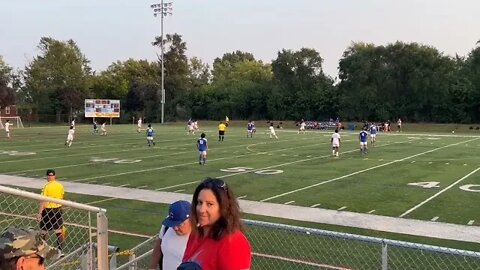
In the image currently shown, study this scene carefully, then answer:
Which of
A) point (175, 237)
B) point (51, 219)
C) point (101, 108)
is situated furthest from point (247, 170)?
point (101, 108)

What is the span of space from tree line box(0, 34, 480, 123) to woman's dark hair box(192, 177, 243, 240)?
6875 cm

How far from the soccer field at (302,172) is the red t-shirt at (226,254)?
7.95 meters

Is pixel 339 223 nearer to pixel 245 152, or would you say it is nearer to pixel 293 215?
pixel 293 215

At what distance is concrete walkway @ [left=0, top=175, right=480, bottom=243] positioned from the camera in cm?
1080

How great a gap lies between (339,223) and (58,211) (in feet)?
18.7

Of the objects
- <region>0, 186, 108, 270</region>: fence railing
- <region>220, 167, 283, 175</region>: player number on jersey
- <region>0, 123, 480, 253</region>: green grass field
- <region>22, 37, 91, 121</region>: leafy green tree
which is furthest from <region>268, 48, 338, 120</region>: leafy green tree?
<region>0, 186, 108, 270</region>: fence railing

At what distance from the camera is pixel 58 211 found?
8.69m

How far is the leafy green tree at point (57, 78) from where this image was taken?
89.0 metres

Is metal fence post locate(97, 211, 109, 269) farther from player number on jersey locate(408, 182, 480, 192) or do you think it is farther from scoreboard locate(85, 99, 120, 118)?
scoreboard locate(85, 99, 120, 118)

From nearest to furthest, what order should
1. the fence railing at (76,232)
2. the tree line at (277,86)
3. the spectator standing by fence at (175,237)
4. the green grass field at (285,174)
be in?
the fence railing at (76,232) < the spectator standing by fence at (175,237) < the green grass field at (285,174) < the tree line at (277,86)

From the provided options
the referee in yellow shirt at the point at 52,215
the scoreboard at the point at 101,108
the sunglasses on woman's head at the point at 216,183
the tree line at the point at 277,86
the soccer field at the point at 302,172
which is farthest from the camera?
the scoreboard at the point at 101,108

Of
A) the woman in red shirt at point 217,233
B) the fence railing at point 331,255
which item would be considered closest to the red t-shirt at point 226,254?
the woman in red shirt at point 217,233

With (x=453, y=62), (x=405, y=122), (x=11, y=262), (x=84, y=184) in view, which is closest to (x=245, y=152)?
(x=84, y=184)

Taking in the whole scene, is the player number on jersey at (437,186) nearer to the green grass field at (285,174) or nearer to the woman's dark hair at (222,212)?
the green grass field at (285,174)
